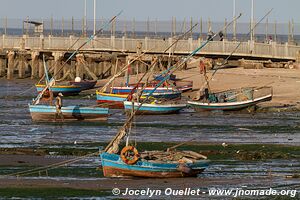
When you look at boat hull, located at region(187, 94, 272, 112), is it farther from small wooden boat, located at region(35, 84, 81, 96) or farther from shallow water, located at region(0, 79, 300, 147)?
small wooden boat, located at region(35, 84, 81, 96)

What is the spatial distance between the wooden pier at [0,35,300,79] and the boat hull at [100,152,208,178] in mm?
39169

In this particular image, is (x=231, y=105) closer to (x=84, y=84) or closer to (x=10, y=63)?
(x=84, y=84)

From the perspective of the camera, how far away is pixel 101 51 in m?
83.4

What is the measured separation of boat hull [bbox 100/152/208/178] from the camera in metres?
31.5

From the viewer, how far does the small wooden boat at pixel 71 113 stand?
51.4 meters

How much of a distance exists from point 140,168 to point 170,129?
1637 cm

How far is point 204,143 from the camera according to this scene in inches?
1628

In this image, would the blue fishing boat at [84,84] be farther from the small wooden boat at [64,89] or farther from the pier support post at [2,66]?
the pier support post at [2,66]

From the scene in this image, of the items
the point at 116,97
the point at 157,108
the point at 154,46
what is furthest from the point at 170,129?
the point at 154,46

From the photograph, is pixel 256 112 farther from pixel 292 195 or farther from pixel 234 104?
pixel 292 195

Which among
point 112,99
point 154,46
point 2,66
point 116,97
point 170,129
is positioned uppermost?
point 154,46

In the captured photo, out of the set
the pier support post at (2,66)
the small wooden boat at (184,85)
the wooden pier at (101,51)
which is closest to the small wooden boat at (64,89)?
the wooden pier at (101,51)

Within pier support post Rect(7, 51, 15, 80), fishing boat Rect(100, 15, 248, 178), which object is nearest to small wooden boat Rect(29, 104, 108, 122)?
fishing boat Rect(100, 15, 248, 178)

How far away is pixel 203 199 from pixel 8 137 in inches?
677
